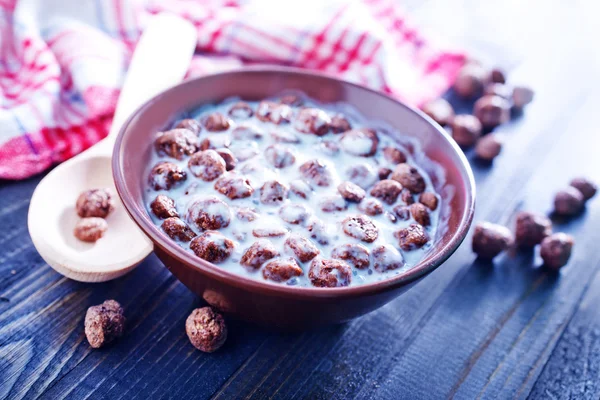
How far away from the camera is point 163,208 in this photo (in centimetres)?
83

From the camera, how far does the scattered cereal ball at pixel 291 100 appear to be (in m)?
1.11

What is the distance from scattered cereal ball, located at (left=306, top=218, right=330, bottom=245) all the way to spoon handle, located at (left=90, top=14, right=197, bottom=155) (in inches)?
16.8

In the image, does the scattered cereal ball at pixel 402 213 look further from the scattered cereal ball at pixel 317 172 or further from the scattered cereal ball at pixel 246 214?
the scattered cereal ball at pixel 246 214

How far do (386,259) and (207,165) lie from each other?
13.2 inches

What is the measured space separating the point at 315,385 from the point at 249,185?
13.1 inches

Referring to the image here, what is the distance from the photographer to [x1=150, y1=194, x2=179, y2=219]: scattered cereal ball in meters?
0.83

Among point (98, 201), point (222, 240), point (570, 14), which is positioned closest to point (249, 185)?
point (222, 240)

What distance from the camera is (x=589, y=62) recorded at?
5.65 feet

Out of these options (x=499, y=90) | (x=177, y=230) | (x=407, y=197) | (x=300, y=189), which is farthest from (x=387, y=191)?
(x=499, y=90)

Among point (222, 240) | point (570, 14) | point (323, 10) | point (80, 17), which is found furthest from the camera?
point (570, 14)

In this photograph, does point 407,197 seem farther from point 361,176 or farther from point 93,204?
point 93,204

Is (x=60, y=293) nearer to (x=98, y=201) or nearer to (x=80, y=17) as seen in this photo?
(x=98, y=201)

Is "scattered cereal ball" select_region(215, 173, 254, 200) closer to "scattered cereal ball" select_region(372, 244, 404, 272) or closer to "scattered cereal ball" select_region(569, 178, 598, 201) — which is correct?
"scattered cereal ball" select_region(372, 244, 404, 272)

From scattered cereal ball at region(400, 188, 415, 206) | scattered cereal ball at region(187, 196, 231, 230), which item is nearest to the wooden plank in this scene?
scattered cereal ball at region(400, 188, 415, 206)
